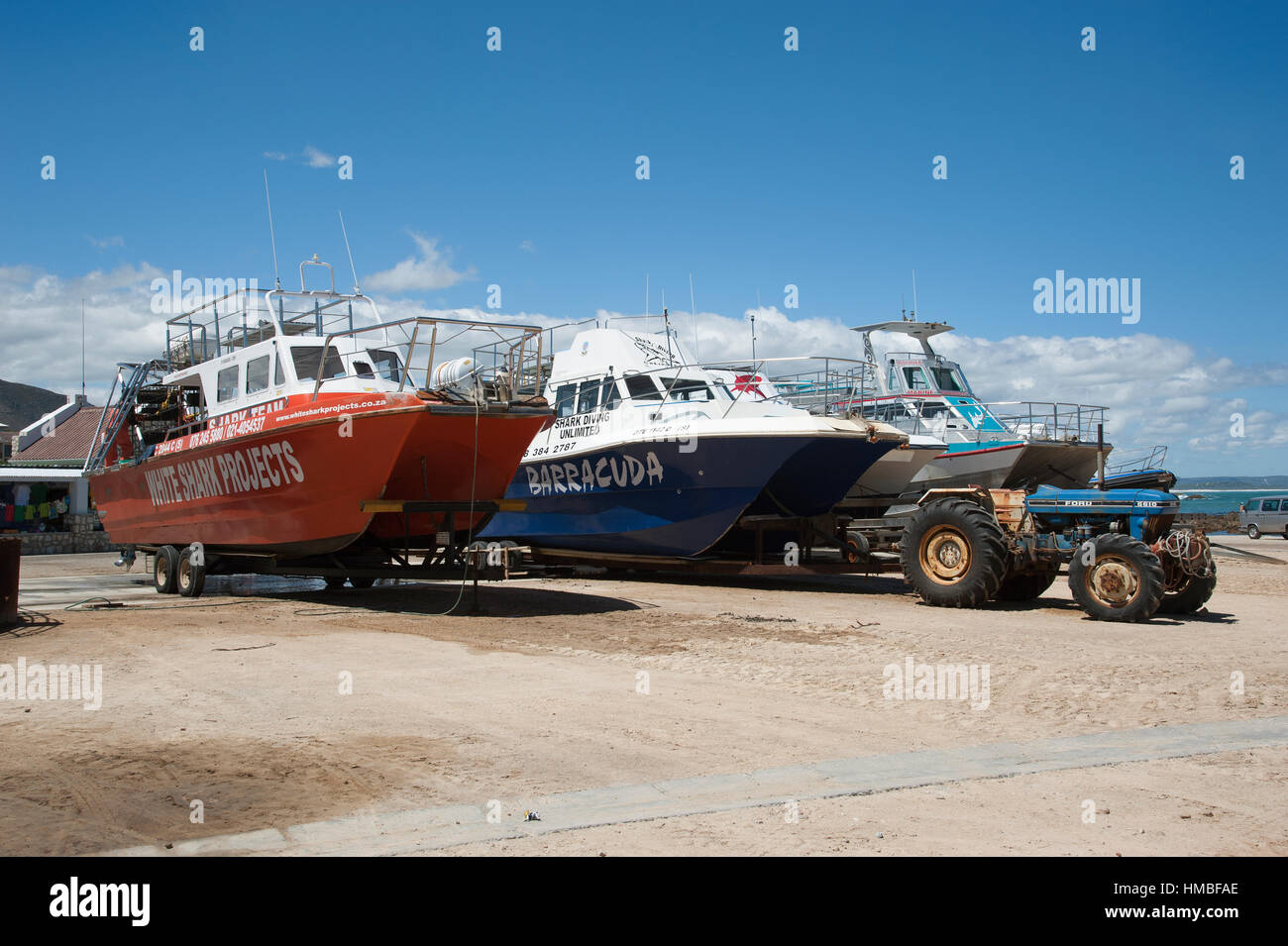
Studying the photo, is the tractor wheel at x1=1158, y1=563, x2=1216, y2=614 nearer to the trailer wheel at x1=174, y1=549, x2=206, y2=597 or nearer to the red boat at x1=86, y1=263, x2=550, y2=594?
the red boat at x1=86, y1=263, x2=550, y2=594

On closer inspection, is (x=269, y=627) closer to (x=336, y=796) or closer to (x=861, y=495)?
(x=336, y=796)

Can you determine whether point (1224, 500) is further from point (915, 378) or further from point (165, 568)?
point (165, 568)

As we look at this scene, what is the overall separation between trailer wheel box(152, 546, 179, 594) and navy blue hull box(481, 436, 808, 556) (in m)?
4.97

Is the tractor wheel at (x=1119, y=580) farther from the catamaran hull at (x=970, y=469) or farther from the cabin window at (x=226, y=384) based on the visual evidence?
the cabin window at (x=226, y=384)

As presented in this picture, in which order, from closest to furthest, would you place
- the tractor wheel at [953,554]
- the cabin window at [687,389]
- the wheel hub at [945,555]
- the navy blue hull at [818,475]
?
the tractor wheel at [953,554] → the wheel hub at [945,555] → the navy blue hull at [818,475] → the cabin window at [687,389]

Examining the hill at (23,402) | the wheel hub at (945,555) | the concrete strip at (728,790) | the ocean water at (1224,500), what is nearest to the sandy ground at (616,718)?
the concrete strip at (728,790)

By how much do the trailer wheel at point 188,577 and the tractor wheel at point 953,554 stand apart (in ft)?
29.5

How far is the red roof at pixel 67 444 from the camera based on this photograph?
103 ft

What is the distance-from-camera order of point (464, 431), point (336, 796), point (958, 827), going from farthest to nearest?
point (464, 431) → point (336, 796) → point (958, 827)

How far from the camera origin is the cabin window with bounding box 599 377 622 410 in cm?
1521

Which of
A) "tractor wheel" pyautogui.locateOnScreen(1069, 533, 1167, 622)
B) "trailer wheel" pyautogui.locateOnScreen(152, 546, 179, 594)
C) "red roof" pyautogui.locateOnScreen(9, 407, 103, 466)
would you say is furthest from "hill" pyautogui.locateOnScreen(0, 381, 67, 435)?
"tractor wheel" pyautogui.locateOnScreen(1069, 533, 1167, 622)
